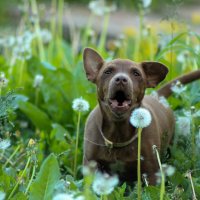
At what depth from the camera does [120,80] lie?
11.4ft

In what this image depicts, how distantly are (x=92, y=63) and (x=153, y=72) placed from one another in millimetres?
315

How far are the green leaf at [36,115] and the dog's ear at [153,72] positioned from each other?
1180mm

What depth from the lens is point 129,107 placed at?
355cm

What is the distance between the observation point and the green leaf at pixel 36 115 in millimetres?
4809

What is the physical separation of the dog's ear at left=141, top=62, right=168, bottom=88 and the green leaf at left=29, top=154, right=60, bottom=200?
90cm

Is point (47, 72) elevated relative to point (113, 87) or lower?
elevated

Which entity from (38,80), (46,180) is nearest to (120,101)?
(46,180)

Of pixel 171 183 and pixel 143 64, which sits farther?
pixel 143 64

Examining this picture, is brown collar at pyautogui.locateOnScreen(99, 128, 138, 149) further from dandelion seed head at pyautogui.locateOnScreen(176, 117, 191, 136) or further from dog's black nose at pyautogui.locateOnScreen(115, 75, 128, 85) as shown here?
dandelion seed head at pyautogui.locateOnScreen(176, 117, 191, 136)

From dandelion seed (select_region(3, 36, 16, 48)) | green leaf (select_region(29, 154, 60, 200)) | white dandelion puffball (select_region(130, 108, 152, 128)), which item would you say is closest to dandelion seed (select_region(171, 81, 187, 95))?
white dandelion puffball (select_region(130, 108, 152, 128))

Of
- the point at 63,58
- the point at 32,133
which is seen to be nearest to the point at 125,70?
the point at 32,133

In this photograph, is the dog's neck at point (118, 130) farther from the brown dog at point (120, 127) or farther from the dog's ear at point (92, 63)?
the dog's ear at point (92, 63)

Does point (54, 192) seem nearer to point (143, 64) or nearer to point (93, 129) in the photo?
point (93, 129)

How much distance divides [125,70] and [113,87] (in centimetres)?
18
